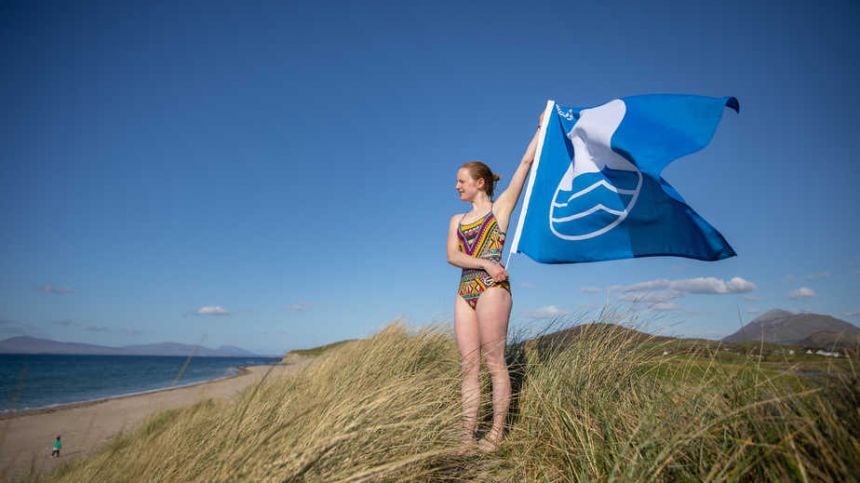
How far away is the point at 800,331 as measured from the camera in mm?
2457

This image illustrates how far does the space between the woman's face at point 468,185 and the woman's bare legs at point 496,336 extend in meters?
0.76

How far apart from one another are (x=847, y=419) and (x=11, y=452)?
1345 cm

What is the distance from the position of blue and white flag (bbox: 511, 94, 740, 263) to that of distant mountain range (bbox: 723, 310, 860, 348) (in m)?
0.73

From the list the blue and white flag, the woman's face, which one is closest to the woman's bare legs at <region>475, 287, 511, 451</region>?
the woman's face

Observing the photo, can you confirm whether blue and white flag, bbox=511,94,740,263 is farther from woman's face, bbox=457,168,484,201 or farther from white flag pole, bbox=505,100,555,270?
woman's face, bbox=457,168,484,201

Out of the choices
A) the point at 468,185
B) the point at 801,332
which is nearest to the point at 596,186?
the point at 468,185

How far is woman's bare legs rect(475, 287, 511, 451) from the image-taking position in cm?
275

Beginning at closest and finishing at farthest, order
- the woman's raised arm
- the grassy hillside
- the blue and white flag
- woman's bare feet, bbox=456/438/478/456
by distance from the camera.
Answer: the grassy hillside → woman's bare feet, bbox=456/438/478/456 → the woman's raised arm → the blue and white flag

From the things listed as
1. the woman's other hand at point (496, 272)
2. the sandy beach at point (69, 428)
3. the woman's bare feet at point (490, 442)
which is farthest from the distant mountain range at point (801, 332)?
the sandy beach at point (69, 428)

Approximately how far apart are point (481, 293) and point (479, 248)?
36cm

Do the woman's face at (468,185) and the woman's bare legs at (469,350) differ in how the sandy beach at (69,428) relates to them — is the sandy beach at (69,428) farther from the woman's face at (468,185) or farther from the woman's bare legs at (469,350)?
the woman's face at (468,185)

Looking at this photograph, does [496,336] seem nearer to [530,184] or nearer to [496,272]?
[496,272]

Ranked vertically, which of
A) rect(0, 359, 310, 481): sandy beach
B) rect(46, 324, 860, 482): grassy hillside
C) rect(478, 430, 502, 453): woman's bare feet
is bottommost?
rect(0, 359, 310, 481): sandy beach

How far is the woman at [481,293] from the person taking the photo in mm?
2738
